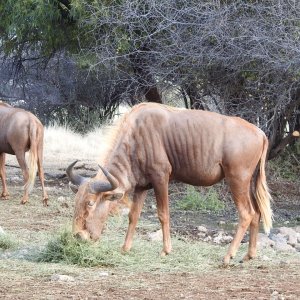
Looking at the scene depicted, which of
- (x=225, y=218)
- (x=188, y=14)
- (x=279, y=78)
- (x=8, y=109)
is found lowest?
(x=225, y=218)

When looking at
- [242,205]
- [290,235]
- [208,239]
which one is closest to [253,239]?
[242,205]

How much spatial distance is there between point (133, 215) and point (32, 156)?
5.45 m

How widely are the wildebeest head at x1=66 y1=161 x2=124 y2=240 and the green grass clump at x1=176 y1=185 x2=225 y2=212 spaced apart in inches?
235

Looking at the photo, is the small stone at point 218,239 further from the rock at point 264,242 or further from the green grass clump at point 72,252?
the green grass clump at point 72,252

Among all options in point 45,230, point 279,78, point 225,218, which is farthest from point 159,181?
point 279,78

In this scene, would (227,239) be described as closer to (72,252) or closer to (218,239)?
(218,239)

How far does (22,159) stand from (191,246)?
5776mm

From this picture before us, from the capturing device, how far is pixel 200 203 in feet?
49.8

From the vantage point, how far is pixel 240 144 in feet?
31.1

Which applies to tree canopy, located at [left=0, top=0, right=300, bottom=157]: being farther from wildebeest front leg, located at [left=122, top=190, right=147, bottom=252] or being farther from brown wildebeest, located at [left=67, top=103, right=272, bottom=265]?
wildebeest front leg, located at [left=122, top=190, right=147, bottom=252]

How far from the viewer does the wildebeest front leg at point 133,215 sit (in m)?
9.74

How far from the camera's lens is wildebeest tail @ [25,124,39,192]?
1481 centimetres

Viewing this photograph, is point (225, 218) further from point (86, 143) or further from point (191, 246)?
point (86, 143)

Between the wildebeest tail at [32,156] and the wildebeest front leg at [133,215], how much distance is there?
5156 millimetres
